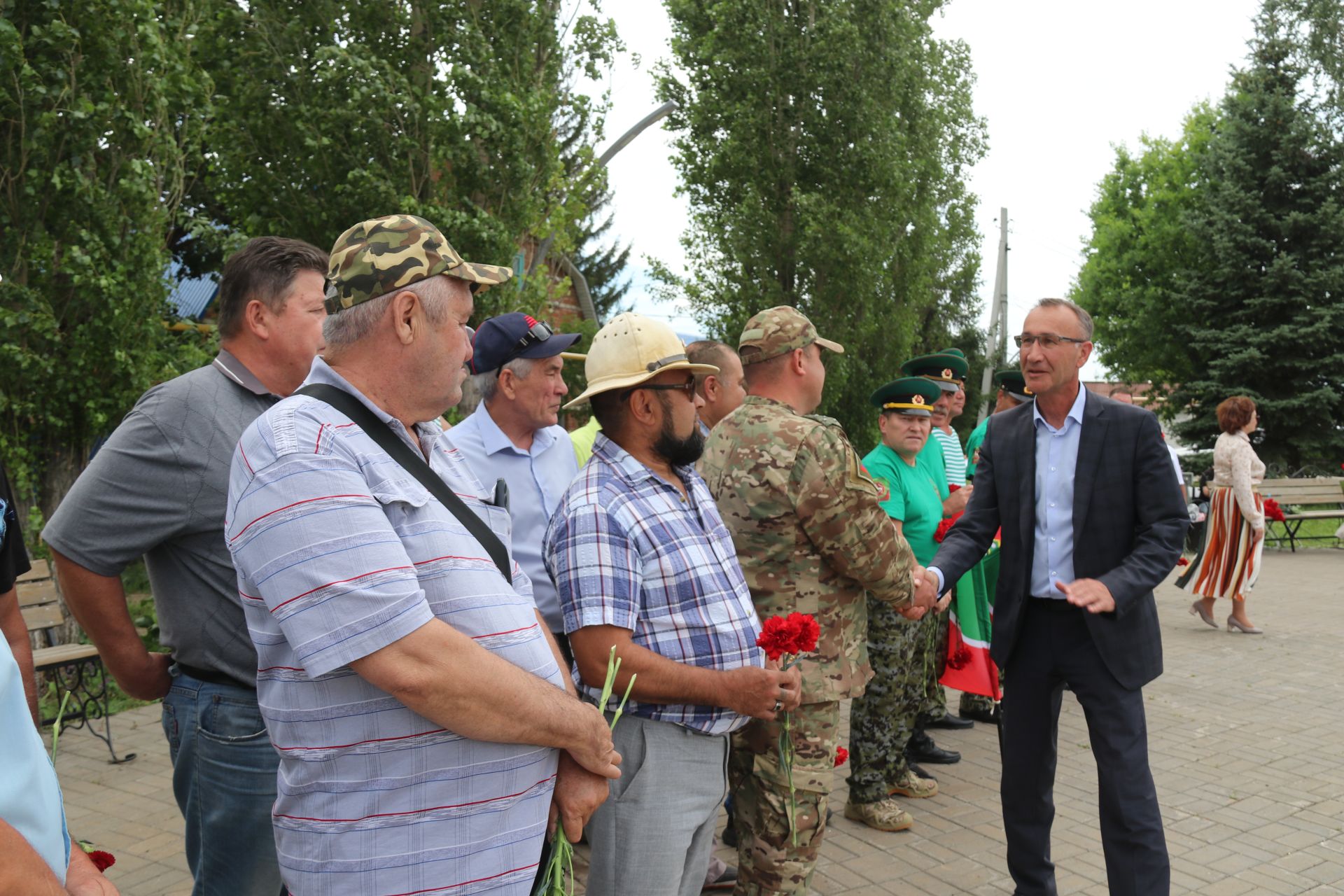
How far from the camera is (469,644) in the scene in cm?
177

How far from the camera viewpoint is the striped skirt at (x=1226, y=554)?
399 inches

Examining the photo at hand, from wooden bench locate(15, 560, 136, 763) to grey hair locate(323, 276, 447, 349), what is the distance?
498 centimetres

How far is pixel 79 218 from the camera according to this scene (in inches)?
301

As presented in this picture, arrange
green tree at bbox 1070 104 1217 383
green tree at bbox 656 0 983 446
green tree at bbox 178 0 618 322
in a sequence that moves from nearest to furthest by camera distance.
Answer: green tree at bbox 178 0 618 322 < green tree at bbox 656 0 983 446 < green tree at bbox 1070 104 1217 383

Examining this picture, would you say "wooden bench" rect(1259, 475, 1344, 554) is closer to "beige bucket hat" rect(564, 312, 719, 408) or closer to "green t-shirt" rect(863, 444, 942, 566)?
"green t-shirt" rect(863, 444, 942, 566)

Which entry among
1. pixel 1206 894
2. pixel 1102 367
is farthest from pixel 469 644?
pixel 1102 367

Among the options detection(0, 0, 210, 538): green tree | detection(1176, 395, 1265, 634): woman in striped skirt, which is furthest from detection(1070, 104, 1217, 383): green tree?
detection(0, 0, 210, 538): green tree

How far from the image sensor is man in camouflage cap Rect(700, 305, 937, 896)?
3.31m

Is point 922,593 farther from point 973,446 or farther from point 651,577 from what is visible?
point 973,446

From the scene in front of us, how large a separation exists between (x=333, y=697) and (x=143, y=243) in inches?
288

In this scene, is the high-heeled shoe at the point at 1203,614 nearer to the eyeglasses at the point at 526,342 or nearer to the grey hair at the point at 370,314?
the eyeglasses at the point at 526,342

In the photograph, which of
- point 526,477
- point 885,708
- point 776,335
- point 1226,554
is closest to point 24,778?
point 526,477

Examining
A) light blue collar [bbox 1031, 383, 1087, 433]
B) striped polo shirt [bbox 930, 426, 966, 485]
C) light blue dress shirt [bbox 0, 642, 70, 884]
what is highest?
light blue collar [bbox 1031, 383, 1087, 433]

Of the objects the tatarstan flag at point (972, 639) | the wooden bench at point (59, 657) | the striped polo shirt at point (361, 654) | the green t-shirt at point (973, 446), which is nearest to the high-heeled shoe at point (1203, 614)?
the green t-shirt at point (973, 446)
